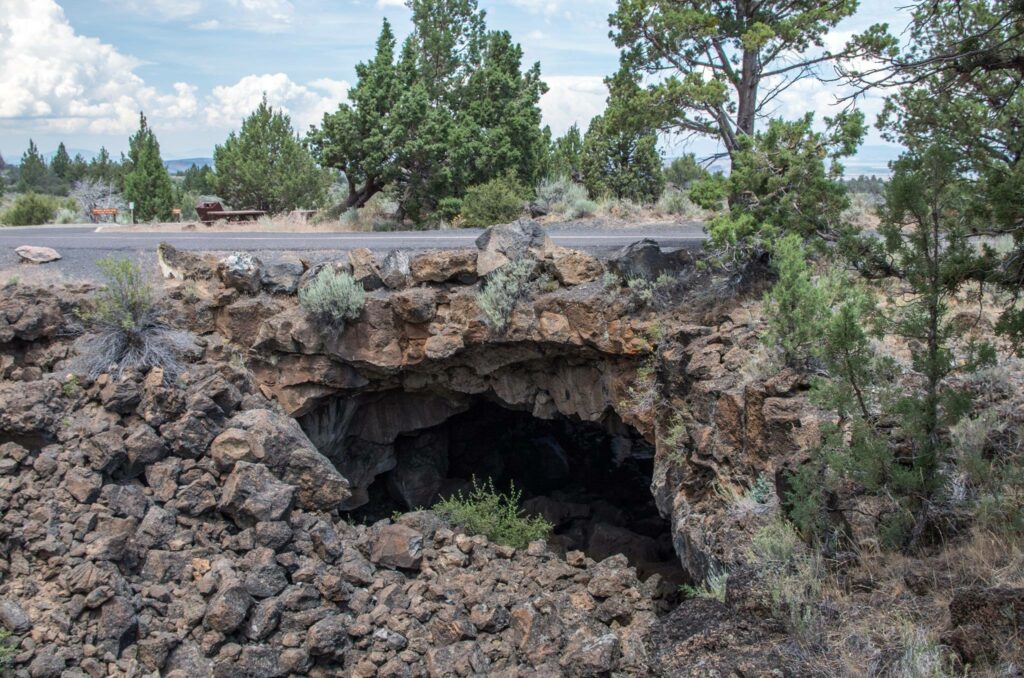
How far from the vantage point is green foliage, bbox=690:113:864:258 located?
8.05m

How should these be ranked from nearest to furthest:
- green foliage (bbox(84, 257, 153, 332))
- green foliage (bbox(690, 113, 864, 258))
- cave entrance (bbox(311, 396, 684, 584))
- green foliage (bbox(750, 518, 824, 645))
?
green foliage (bbox(750, 518, 824, 645))
green foliage (bbox(690, 113, 864, 258))
green foliage (bbox(84, 257, 153, 332))
cave entrance (bbox(311, 396, 684, 584))

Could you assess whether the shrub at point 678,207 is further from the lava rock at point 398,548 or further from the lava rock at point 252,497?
the lava rock at point 252,497

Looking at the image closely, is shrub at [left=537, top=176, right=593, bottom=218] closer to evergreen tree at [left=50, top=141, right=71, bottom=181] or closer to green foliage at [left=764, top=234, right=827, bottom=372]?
green foliage at [left=764, top=234, right=827, bottom=372]

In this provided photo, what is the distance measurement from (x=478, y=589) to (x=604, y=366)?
337 cm

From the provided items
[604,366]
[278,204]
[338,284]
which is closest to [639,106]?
[604,366]

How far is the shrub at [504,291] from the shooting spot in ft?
33.7

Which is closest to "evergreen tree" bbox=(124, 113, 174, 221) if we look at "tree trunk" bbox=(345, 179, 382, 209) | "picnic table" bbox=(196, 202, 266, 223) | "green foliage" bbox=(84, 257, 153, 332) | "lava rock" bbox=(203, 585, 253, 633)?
"picnic table" bbox=(196, 202, 266, 223)

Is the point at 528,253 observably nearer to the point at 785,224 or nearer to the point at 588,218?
the point at 785,224

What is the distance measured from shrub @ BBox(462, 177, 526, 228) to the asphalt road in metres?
1.75

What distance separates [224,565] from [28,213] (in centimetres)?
2142

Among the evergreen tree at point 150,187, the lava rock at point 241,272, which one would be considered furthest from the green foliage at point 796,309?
the evergreen tree at point 150,187

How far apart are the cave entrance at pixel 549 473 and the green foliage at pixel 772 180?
3597 millimetres

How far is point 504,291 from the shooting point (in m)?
10.3

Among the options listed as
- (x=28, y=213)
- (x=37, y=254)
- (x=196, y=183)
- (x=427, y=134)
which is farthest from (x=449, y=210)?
(x=196, y=183)
